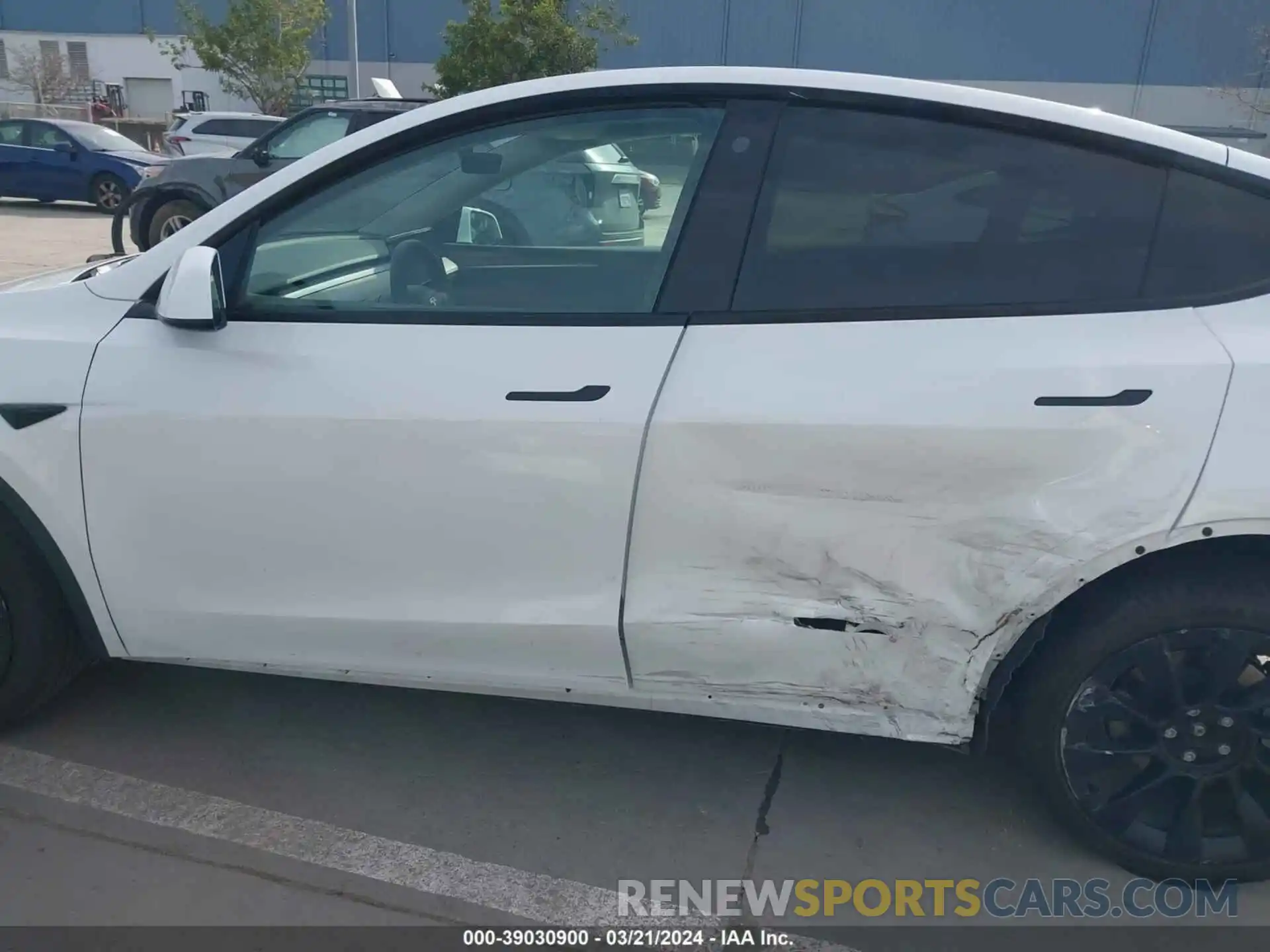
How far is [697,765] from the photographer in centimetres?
290

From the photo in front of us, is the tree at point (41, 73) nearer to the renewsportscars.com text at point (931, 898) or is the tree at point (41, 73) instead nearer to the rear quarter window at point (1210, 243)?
the renewsportscars.com text at point (931, 898)

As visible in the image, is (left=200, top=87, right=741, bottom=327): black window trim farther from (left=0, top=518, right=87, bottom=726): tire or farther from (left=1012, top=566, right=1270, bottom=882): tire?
(left=1012, top=566, right=1270, bottom=882): tire

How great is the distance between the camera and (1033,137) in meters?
2.31

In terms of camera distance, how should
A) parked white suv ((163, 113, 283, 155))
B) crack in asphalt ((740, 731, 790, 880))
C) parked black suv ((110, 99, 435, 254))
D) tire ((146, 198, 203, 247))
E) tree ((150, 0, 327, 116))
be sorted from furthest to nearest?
tree ((150, 0, 327, 116))
parked white suv ((163, 113, 283, 155))
tire ((146, 198, 203, 247))
parked black suv ((110, 99, 435, 254))
crack in asphalt ((740, 731, 790, 880))

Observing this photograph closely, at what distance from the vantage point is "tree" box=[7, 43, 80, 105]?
39844 mm

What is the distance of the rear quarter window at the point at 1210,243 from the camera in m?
2.22

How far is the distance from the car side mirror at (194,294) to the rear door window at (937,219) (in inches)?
48.1

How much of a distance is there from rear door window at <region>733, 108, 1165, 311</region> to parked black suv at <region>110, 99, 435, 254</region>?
8363 millimetres

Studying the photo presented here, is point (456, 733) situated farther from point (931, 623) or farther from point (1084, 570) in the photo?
point (1084, 570)

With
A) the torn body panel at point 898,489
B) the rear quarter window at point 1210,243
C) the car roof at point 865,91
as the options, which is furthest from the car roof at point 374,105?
the rear quarter window at point 1210,243

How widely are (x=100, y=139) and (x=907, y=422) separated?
17565 millimetres

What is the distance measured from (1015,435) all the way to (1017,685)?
66 cm

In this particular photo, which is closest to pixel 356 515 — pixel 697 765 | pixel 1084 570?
pixel 697 765

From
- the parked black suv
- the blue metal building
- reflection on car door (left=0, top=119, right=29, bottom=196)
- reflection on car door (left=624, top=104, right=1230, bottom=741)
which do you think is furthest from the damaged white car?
the blue metal building
